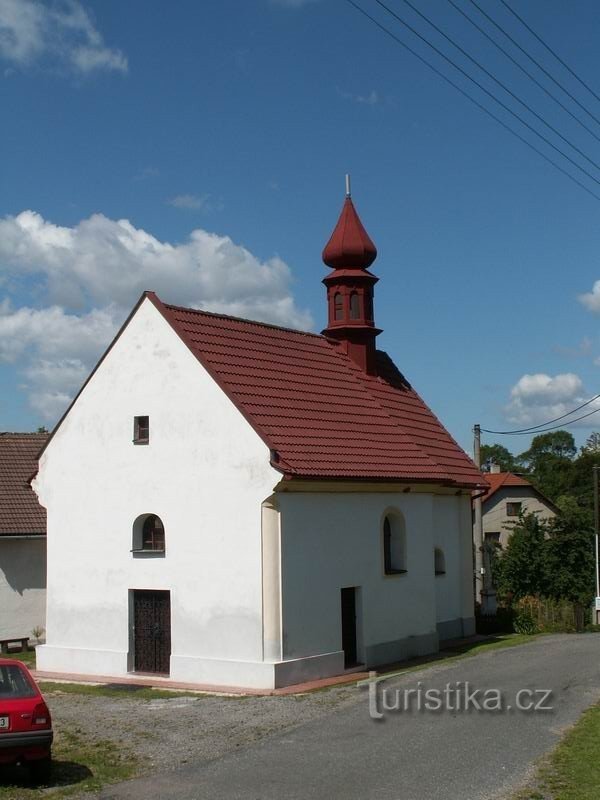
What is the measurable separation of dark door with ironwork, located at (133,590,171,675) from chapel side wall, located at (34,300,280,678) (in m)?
0.24

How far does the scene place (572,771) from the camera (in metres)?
11.0

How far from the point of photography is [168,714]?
637 inches

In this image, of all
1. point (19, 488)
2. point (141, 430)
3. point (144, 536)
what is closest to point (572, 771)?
point (144, 536)

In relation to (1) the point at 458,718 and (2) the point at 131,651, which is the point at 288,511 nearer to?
(2) the point at 131,651

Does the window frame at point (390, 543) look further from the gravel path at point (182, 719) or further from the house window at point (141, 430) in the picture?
the house window at point (141, 430)

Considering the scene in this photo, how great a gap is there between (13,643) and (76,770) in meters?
16.3

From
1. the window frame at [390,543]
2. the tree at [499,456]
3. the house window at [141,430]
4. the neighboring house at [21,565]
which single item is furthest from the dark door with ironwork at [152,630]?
the tree at [499,456]

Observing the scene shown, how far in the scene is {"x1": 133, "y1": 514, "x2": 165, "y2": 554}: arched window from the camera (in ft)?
69.2

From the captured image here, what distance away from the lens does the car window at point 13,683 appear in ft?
37.0

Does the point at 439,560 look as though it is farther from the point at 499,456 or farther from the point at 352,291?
the point at 499,456

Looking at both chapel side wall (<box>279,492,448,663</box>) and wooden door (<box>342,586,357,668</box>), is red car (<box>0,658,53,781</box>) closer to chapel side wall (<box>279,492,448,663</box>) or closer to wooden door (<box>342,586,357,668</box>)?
chapel side wall (<box>279,492,448,663</box>)

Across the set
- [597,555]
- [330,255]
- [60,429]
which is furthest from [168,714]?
[597,555]

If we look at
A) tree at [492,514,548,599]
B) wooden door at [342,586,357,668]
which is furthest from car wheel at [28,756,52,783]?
tree at [492,514,548,599]

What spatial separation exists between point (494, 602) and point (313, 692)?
44.3 ft
